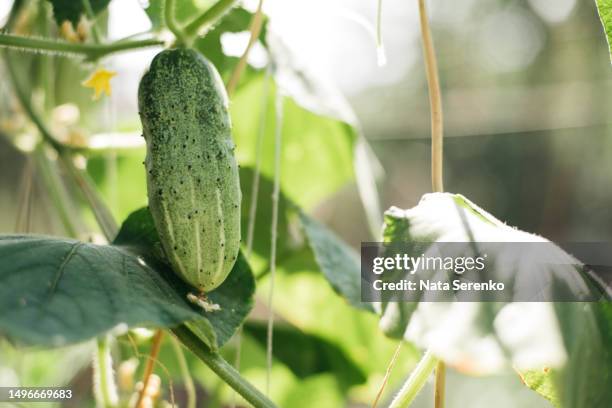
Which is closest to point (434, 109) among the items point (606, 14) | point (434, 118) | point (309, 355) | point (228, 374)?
point (434, 118)

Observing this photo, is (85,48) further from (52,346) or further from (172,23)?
(52,346)

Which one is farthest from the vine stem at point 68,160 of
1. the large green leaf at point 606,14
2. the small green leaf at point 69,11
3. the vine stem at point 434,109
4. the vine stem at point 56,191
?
the large green leaf at point 606,14

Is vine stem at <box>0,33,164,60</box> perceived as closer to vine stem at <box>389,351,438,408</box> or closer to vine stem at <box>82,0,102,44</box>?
vine stem at <box>82,0,102,44</box>

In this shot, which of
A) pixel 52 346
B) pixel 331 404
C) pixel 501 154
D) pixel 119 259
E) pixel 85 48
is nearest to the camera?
pixel 52 346

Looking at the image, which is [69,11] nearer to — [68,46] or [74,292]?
[68,46]

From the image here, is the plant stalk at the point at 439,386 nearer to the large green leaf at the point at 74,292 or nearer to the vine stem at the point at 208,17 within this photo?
the large green leaf at the point at 74,292

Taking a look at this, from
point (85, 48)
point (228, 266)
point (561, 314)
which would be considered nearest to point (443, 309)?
point (561, 314)
